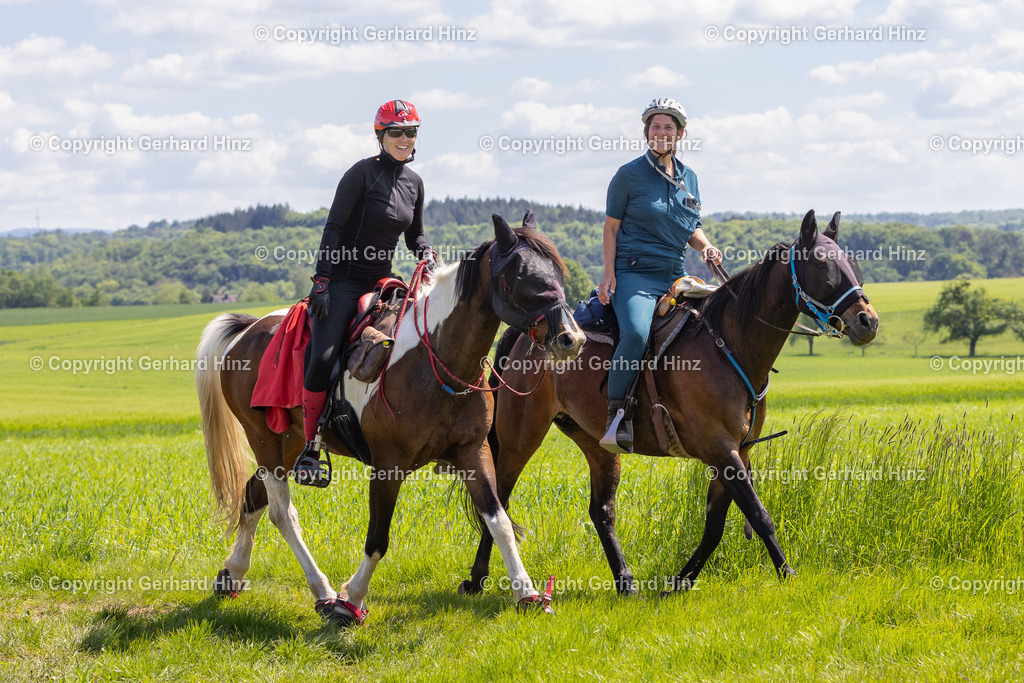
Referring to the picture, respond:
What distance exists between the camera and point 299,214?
532 ft

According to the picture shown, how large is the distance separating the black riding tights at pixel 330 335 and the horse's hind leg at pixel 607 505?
7.64 feet

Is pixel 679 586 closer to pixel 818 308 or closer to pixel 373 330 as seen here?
pixel 818 308

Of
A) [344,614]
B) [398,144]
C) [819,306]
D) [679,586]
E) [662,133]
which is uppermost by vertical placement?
[662,133]

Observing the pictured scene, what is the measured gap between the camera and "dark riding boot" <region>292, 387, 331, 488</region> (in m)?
6.74

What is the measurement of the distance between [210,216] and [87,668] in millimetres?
193693

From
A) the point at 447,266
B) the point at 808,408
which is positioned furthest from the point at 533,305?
the point at 808,408

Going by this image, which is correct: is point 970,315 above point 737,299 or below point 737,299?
below

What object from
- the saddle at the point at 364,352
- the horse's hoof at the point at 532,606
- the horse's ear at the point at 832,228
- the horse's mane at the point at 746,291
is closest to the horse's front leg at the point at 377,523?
the saddle at the point at 364,352

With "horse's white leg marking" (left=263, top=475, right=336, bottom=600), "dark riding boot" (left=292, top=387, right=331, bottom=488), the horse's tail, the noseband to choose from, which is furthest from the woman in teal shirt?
the horse's tail

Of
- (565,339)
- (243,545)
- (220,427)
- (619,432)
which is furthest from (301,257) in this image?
(565,339)

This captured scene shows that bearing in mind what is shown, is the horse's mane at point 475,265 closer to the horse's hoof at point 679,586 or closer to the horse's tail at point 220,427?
the horse's hoof at point 679,586

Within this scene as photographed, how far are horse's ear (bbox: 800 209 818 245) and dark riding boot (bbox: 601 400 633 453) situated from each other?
5.90ft

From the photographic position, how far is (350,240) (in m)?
6.96

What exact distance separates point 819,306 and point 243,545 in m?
5.10
